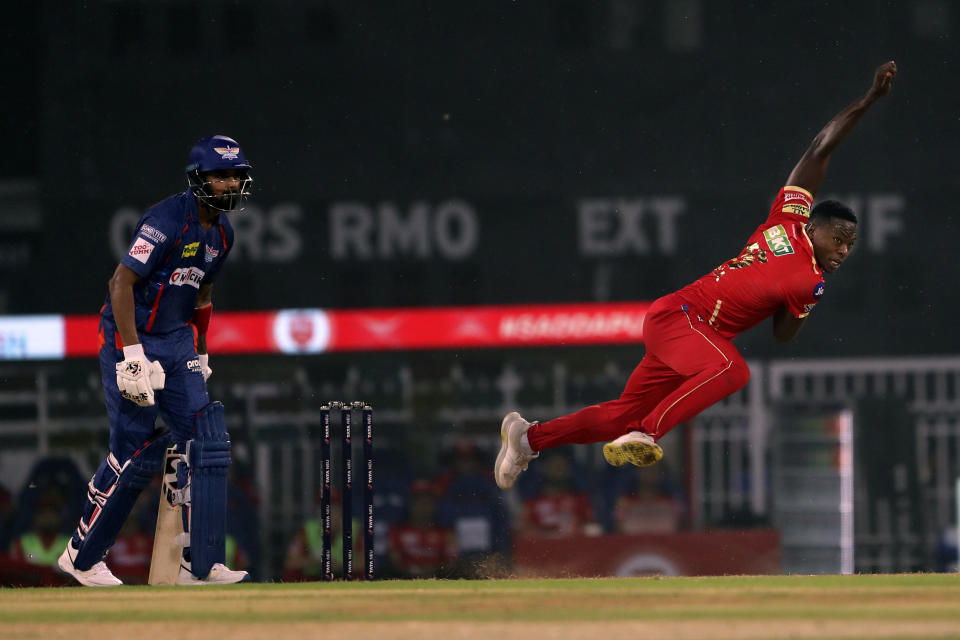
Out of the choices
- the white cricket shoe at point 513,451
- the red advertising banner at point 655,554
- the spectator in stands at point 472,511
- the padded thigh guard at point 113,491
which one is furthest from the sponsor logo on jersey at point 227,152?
the spectator in stands at point 472,511

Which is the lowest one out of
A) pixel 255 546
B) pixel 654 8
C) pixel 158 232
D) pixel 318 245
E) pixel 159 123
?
pixel 255 546

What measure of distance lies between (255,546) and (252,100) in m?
4.59

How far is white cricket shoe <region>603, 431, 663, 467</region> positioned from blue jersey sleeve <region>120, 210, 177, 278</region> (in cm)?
160

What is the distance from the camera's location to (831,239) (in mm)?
5074

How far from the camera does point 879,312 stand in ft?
46.4

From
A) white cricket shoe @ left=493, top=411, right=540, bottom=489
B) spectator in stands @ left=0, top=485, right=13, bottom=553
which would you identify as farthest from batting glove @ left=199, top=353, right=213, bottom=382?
spectator in stands @ left=0, top=485, right=13, bottom=553

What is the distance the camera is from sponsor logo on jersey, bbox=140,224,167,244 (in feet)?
15.8

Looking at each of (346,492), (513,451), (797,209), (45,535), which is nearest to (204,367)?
(346,492)

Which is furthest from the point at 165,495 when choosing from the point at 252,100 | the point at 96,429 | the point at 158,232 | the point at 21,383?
the point at 252,100

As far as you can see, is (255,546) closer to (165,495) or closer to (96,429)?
(96,429)

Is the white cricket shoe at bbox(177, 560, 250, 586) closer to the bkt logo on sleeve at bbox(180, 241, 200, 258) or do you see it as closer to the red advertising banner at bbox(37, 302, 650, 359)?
the bkt logo on sleeve at bbox(180, 241, 200, 258)

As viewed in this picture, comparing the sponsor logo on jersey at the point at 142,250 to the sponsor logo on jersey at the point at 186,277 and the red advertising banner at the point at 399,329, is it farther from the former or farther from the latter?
the red advertising banner at the point at 399,329

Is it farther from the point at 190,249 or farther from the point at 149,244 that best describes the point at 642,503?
the point at 149,244

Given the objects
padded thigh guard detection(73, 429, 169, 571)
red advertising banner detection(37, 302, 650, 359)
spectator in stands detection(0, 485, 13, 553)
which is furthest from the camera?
red advertising banner detection(37, 302, 650, 359)
